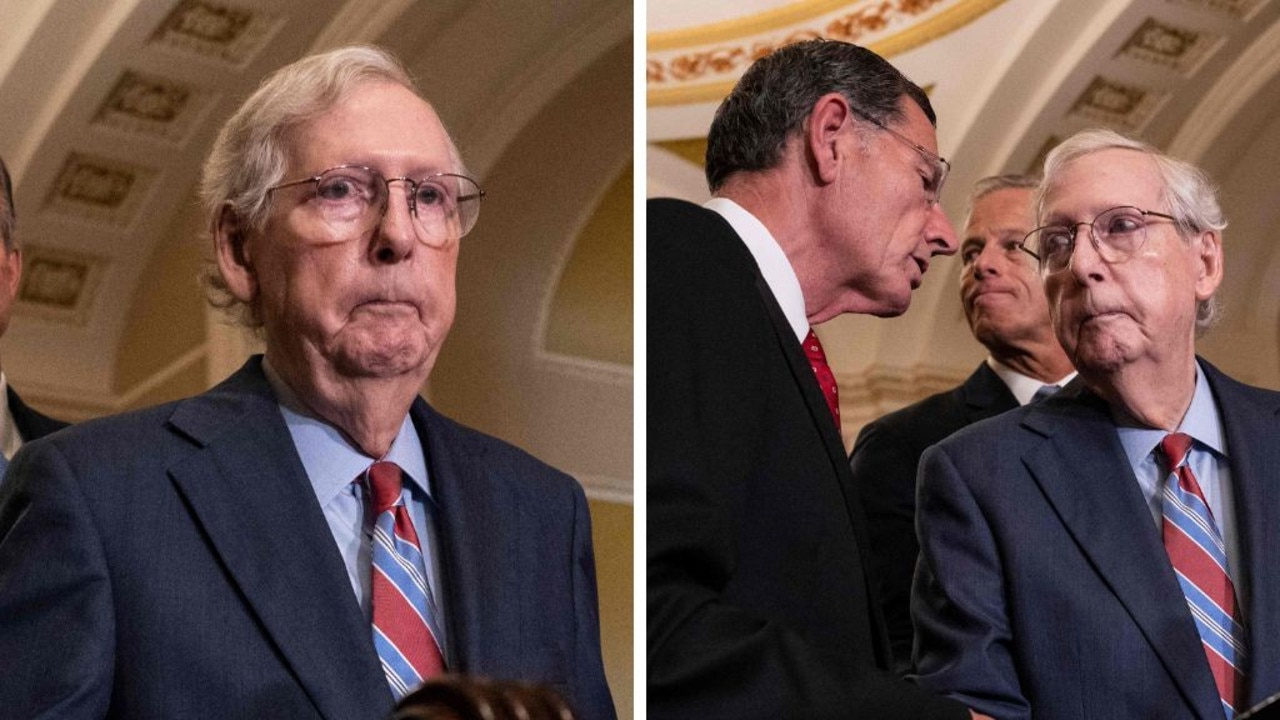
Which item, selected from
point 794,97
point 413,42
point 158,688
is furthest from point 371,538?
point 413,42

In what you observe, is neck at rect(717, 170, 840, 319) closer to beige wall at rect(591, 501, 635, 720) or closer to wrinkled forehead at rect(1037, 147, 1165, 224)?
wrinkled forehead at rect(1037, 147, 1165, 224)

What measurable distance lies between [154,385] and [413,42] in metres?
1.01

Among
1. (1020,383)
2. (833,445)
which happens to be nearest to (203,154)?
(833,445)

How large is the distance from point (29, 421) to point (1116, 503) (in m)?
1.87

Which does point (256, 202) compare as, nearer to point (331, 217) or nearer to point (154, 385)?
point (331, 217)

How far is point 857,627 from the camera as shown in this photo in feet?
9.62

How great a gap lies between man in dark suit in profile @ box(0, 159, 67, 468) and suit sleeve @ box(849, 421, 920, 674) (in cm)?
161

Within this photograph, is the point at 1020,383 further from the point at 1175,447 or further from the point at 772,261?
the point at 772,261

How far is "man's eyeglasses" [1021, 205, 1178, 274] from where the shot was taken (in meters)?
3.34

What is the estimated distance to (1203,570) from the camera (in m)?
3.15

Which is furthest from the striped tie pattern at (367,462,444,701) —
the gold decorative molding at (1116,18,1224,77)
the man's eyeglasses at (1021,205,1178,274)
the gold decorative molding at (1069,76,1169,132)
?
the gold decorative molding at (1116,18,1224,77)

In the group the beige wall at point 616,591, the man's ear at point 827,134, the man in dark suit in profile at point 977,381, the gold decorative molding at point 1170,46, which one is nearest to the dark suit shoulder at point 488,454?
the beige wall at point 616,591

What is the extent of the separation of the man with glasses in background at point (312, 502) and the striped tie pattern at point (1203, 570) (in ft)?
3.33

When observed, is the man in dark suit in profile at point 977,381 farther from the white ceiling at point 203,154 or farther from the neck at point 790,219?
the neck at point 790,219
